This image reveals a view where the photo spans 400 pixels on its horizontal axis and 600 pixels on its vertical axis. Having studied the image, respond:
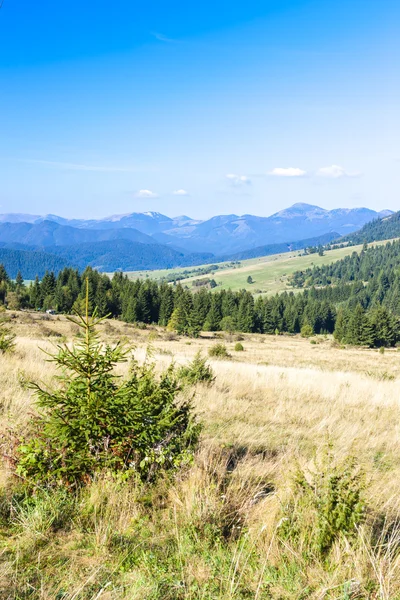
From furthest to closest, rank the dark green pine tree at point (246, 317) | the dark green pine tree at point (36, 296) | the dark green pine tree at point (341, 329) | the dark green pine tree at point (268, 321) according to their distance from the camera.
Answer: the dark green pine tree at point (268, 321), the dark green pine tree at point (246, 317), the dark green pine tree at point (341, 329), the dark green pine tree at point (36, 296)

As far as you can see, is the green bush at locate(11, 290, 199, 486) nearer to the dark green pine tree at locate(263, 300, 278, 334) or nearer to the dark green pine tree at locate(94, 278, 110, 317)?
the dark green pine tree at locate(94, 278, 110, 317)

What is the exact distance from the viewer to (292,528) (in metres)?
3.42

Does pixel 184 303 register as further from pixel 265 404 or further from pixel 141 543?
pixel 141 543

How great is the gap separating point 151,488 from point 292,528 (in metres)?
1.59

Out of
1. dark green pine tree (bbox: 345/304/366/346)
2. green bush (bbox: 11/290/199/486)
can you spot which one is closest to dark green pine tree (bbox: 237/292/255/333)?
dark green pine tree (bbox: 345/304/366/346)

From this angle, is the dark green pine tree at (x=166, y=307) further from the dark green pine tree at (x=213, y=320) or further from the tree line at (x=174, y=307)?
the dark green pine tree at (x=213, y=320)

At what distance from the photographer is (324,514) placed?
3.39 meters

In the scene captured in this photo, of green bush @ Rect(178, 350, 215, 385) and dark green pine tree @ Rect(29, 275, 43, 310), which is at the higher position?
dark green pine tree @ Rect(29, 275, 43, 310)

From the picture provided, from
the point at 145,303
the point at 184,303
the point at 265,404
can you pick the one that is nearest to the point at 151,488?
the point at 265,404

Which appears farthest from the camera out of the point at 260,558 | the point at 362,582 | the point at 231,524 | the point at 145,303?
the point at 145,303

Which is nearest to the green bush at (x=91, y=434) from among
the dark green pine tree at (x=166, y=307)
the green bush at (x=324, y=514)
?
the green bush at (x=324, y=514)

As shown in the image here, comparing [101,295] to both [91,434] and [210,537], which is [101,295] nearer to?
[91,434]

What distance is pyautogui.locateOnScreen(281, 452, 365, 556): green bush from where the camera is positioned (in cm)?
332

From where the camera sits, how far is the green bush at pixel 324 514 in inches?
131
